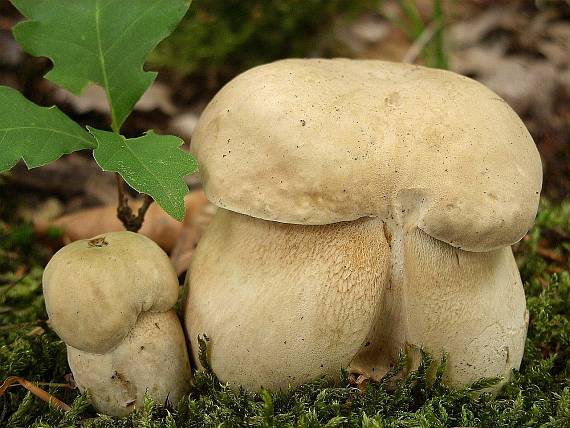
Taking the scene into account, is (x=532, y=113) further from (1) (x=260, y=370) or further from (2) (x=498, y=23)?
(1) (x=260, y=370)

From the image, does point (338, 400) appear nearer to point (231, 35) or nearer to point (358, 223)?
point (358, 223)

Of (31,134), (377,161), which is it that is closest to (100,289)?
(31,134)

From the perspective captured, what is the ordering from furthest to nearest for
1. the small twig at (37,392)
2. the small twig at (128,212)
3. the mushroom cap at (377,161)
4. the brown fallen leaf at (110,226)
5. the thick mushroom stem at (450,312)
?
1. the brown fallen leaf at (110,226)
2. the small twig at (128,212)
3. the small twig at (37,392)
4. the thick mushroom stem at (450,312)
5. the mushroom cap at (377,161)

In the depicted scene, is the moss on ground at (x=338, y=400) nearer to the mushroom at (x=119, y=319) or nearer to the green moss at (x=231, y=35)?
the mushroom at (x=119, y=319)

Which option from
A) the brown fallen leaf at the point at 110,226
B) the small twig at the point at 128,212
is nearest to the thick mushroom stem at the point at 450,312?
the small twig at the point at 128,212

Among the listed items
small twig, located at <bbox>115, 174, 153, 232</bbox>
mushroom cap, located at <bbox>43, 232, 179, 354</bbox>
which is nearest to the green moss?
small twig, located at <bbox>115, 174, 153, 232</bbox>

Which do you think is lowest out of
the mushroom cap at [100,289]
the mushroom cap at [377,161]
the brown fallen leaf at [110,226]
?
the brown fallen leaf at [110,226]

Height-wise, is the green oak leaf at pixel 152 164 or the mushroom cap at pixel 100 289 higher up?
the green oak leaf at pixel 152 164
